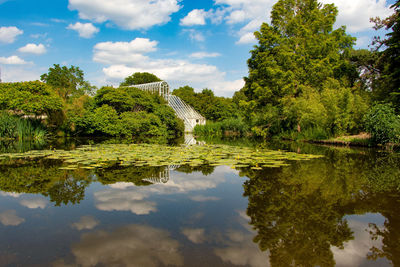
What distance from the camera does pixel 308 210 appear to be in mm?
3236

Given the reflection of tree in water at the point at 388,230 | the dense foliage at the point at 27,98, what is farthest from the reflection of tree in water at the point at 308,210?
the dense foliage at the point at 27,98

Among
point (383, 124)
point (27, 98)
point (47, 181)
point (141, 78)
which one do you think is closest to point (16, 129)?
point (27, 98)

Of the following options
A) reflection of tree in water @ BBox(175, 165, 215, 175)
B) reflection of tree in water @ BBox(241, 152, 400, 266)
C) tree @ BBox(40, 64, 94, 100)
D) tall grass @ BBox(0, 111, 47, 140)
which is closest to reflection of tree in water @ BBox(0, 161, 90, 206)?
reflection of tree in water @ BBox(175, 165, 215, 175)

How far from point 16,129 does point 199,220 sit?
17.3 meters

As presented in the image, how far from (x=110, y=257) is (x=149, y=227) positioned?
0.63 m

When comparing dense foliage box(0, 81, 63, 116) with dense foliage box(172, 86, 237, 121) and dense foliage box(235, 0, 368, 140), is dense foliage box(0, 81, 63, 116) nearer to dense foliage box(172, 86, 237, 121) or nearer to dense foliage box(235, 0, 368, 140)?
dense foliage box(235, 0, 368, 140)

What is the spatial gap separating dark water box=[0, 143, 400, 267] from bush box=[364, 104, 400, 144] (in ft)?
22.5

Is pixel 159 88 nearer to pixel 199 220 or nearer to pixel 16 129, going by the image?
pixel 16 129

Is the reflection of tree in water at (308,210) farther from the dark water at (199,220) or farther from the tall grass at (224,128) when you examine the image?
the tall grass at (224,128)

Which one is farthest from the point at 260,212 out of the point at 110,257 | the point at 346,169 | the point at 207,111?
the point at 207,111

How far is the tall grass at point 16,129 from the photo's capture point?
15484 mm

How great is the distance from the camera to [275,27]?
20094 mm

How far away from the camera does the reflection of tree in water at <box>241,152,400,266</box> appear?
2248 mm

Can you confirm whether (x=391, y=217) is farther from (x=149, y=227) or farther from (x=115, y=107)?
(x=115, y=107)
